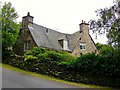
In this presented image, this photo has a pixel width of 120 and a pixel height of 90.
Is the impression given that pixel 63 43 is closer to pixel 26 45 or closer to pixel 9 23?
pixel 26 45

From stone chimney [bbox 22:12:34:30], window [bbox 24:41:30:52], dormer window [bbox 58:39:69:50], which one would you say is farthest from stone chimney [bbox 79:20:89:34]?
window [bbox 24:41:30:52]

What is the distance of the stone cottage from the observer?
40.1 m

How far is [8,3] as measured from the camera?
45281mm

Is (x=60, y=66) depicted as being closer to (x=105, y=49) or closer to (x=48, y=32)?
(x=105, y=49)

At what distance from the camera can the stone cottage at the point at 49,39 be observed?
132 feet

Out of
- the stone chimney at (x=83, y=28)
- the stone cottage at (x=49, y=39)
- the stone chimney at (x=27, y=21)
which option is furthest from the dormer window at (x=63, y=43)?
the stone chimney at (x=27, y=21)

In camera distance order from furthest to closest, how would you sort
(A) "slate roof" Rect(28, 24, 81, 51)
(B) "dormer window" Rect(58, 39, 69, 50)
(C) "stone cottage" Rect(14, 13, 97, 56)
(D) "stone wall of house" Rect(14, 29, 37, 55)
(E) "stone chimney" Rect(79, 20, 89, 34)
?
1. (E) "stone chimney" Rect(79, 20, 89, 34)
2. (B) "dormer window" Rect(58, 39, 69, 50)
3. (A) "slate roof" Rect(28, 24, 81, 51)
4. (C) "stone cottage" Rect(14, 13, 97, 56)
5. (D) "stone wall of house" Rect(14, 29, 37, 55)

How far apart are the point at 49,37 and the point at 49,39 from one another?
2.19 ft

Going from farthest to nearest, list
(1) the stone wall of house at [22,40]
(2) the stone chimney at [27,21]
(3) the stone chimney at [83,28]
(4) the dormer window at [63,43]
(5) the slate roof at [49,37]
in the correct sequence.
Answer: (3) the stone chimney at [83,28]
(4) the dormer window at [63,43]
(2) the stone chimney at [27,21]
(5) the slate roof at [49,37]
(1) the stone wall of house at [22,40]

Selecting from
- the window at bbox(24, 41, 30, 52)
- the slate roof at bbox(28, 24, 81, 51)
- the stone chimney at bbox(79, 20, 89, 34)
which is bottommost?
the window at bbox(24, 41, 30, 52)

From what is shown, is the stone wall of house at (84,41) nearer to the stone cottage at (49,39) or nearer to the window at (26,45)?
the stone cottage at (49,39)

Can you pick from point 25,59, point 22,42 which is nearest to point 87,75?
point 25,59

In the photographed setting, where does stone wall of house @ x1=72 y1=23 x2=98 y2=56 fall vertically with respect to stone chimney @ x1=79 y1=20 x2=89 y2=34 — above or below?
below

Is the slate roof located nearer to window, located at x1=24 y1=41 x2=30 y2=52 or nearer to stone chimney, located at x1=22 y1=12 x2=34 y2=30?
stone chimney, located at x1=22 y1=12 x2=34 y2=30
